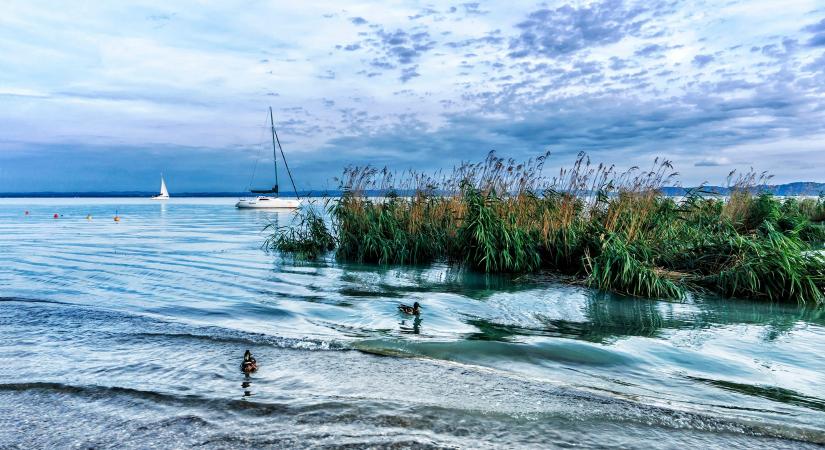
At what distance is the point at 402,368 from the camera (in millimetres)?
5723

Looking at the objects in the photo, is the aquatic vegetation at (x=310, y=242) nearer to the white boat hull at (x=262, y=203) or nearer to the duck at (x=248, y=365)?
the duck at (x=248, y=365)

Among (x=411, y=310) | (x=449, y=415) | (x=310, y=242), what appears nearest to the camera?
(x=449, y=415)

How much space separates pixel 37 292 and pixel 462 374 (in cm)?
950

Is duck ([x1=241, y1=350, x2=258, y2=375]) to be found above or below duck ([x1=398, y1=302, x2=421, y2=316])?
below

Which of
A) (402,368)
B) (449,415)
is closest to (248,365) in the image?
(402,368)

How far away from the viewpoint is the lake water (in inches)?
166

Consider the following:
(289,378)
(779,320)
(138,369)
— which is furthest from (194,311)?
(779,320)

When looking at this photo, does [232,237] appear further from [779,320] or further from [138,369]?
[779,320]

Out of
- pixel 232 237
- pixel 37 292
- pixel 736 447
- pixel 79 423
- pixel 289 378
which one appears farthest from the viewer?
pixel 232 237

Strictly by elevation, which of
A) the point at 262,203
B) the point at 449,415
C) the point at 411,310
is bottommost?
the point at 449,415

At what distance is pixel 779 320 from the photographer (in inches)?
318

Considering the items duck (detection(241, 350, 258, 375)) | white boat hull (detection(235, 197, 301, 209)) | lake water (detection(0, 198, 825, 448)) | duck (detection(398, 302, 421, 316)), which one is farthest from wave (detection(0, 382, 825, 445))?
white boat hull (detection(235, 197, 301, 209))

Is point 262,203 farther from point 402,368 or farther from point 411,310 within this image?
point 402,368

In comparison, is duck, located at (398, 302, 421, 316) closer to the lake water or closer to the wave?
the lake water
